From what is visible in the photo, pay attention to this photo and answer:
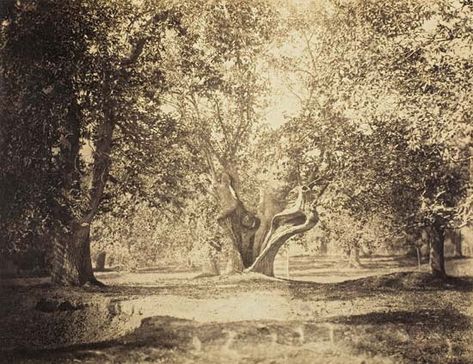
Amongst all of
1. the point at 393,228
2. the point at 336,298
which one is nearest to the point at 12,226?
the point at 336,298

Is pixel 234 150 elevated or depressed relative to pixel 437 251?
elevated

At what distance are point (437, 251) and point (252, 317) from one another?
5.46 ft

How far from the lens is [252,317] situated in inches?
142

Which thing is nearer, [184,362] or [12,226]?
[184,362]

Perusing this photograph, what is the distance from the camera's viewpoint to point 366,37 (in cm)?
406

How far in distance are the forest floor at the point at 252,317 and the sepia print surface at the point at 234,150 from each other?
0.03 m

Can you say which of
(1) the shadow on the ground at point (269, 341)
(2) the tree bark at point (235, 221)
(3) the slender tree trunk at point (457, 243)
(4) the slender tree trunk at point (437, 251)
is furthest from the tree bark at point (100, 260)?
(3) the slender tree trunk at point (457, 243)

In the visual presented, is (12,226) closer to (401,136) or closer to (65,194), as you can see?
(65,194)

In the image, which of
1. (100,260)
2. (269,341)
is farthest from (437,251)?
(100,260)

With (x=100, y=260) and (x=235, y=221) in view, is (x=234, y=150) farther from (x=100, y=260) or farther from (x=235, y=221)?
(x=100, y=260)

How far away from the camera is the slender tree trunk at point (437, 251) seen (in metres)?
3.86

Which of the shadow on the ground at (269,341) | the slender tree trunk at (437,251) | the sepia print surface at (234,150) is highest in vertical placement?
the sepia print surface at (234,150)

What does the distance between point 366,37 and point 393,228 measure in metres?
1.68

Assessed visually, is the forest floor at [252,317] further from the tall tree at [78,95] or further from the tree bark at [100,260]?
the tall tree at [78,95]
